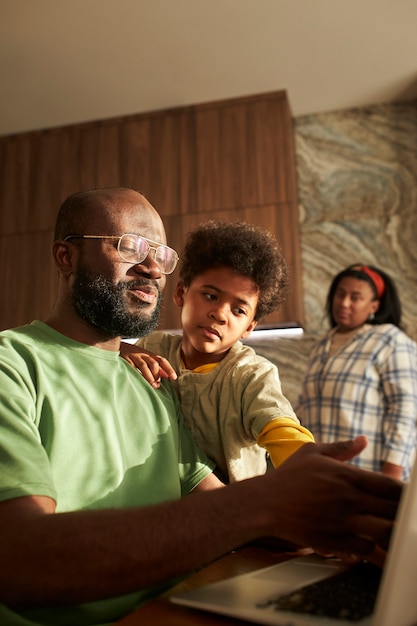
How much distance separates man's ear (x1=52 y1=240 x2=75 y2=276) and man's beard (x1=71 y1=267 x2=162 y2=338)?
0.14ft

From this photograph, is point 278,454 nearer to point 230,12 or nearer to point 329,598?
point 329,598

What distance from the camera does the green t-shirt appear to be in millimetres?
867

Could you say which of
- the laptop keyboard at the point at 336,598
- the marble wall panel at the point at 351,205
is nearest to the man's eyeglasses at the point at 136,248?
the laptop keyboard at the point at 336,598

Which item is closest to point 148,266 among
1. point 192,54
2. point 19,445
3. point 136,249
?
point 136,249

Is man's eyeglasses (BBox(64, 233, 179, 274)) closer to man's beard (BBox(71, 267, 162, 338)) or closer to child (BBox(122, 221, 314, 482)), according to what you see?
man's beard (BBox(71, 267, 162, 338))

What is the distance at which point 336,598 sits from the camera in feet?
2.15

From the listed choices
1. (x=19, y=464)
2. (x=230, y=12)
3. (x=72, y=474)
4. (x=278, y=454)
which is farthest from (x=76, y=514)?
(x=230, y=12)

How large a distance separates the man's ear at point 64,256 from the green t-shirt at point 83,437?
8.8 inches

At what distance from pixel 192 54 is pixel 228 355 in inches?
99.4

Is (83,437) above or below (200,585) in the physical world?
above

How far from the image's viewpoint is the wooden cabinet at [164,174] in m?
3.82

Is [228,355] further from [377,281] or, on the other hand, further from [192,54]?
[192,54]

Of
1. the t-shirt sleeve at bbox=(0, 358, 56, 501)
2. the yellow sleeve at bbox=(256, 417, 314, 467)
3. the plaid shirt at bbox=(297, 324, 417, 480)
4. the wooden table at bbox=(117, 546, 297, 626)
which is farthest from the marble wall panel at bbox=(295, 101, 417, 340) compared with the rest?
the t-shirt sleeve at bbox=(0, 358, 56, 501)

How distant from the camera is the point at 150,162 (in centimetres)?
402
